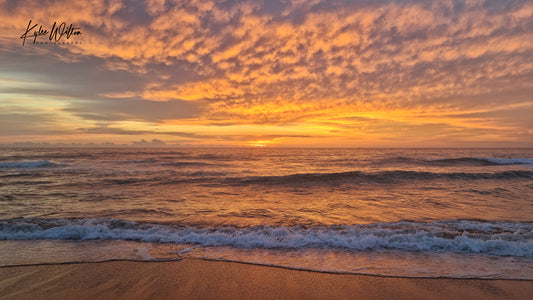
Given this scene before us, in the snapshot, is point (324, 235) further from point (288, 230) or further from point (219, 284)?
point (219, 284)

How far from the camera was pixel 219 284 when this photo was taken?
4.25 m

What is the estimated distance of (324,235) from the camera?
6.37m

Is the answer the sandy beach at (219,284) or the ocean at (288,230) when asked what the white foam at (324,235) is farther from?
the sandy beach at (219,284)

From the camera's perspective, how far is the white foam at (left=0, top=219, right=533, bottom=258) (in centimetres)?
588

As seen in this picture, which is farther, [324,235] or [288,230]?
[288,230]

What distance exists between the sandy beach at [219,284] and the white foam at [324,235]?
144 centimetres

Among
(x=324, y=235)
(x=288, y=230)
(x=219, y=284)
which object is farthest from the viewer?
(x=288, y=230)

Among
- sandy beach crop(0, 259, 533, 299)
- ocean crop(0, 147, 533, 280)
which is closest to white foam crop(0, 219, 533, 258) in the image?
ocean crop(0, 147, 533, 280)

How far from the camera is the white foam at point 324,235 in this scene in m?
5.88

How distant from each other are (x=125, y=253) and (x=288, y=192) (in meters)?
9.42

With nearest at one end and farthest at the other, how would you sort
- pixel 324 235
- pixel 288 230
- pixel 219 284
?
pixel 219 284 < pixel 324 235 < pixel 288 230

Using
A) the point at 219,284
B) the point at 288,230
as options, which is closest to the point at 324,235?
the point at 288,230

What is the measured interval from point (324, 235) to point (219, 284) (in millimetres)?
3028

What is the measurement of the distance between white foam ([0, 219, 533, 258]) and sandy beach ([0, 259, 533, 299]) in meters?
1.44
